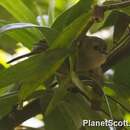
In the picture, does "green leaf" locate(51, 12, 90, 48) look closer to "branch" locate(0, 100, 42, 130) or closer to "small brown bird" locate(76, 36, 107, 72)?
"small brown bird" locate(76, 36, 107, 72)

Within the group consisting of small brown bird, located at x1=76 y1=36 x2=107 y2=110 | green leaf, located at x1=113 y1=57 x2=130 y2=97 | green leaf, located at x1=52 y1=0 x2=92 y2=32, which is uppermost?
green leaf, located at x1=52 y1=0 x2=92 y2=32

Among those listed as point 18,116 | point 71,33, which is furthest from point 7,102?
point 71,33

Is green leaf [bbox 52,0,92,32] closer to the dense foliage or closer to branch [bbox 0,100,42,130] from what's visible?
the dense foliage

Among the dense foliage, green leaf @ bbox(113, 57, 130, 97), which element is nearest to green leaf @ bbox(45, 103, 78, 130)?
the dense foliage

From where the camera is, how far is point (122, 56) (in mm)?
601

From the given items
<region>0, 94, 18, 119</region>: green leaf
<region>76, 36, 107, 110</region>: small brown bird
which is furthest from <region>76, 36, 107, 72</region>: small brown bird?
<region>0, 94, 18, 119</region>: green leaf

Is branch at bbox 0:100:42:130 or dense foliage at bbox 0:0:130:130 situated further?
branch at bbox 0:100:42:130

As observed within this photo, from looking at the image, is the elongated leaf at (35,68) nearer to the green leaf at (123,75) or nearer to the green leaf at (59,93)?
the green leaf at (59,93)

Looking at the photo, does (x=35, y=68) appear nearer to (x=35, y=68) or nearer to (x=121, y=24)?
(x=35, y=68)

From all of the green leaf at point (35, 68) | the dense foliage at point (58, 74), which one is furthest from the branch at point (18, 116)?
the green leaf at point (35, 68)

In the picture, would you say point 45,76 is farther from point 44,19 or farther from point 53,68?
point 44,19

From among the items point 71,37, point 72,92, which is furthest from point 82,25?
point 72,92

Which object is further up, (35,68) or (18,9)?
(18,9)

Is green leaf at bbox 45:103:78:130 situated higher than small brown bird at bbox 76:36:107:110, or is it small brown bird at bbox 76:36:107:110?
small brown bird at bbox 76:36:107:110
